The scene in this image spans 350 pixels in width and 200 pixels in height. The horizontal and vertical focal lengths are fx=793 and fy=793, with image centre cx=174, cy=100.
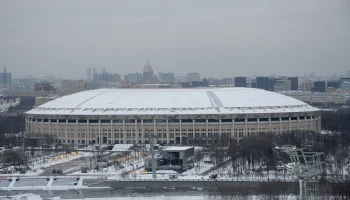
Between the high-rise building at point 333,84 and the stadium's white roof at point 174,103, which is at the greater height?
the high-rise building at point 333,84

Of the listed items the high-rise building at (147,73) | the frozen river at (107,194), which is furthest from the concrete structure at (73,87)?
the frozen river at (107,194)

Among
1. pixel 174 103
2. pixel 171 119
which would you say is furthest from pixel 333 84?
pixel 171 119

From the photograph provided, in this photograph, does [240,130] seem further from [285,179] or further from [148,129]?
[285,179]

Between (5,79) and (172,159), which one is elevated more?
(5,79)

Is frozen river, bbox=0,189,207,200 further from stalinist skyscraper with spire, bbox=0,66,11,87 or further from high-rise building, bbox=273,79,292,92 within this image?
stalinist skyscraper with spire, bbox=0,66,11,87

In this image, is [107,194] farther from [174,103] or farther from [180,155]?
[174,103]

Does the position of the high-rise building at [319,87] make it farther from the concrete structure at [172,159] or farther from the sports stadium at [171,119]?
the concrete structure at [172,159]

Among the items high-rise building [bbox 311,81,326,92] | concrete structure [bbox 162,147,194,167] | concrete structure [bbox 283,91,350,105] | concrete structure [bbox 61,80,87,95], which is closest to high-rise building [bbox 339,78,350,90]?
high-rise building [bbox 311,81,326,92]

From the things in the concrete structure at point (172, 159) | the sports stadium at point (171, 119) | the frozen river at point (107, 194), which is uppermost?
the sports stadium at point (171, 119)
